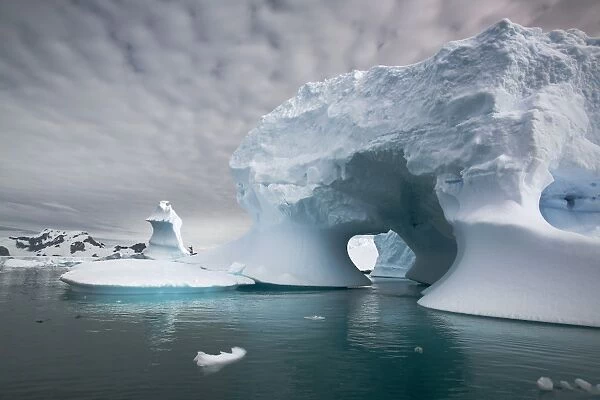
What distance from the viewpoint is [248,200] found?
28172 millimetres

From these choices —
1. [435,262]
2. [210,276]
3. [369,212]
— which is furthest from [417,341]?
[435,262]

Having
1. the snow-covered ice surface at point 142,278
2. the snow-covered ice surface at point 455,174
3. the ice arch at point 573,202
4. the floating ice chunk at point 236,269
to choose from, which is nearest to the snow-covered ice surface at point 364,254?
the snow-covered ice surface at point 455,174

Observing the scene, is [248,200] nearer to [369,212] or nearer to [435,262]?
[369,212]

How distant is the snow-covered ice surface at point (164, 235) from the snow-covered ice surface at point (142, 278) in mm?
20879

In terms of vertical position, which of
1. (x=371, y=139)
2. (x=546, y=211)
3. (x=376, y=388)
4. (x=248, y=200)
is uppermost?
(x=371, y=139)

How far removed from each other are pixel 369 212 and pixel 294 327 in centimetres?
1528

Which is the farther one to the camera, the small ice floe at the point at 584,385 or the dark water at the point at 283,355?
the small ice floe at the point at 584,385

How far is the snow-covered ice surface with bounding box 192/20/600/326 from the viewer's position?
12.4m

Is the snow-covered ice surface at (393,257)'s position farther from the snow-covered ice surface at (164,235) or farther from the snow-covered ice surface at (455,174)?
the snow-covered ice surface at (164,235)

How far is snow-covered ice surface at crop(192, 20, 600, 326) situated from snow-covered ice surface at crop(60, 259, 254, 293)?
4105 mm

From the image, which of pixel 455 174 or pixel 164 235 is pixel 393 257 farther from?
pixel 455 174

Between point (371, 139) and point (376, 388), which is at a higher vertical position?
point (371, 139)

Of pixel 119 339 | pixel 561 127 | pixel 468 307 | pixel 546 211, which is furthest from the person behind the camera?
pixel 546 211

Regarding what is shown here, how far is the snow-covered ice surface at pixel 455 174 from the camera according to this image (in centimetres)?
1244
